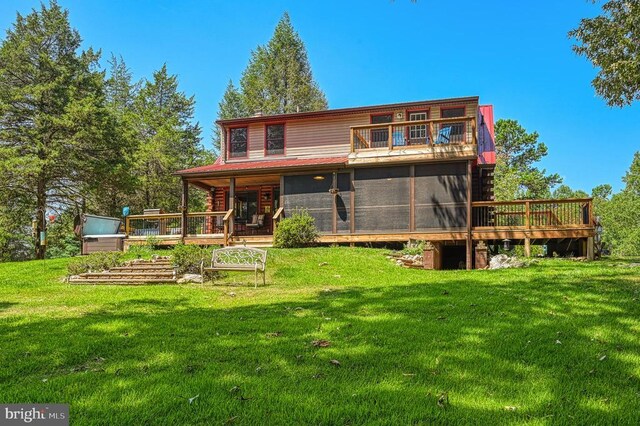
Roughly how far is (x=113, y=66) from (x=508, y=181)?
37.1 meters

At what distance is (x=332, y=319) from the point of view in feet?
17.5

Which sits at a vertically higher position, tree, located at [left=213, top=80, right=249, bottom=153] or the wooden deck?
tree, located at [left=213, top=80, right=249, bottom=153]

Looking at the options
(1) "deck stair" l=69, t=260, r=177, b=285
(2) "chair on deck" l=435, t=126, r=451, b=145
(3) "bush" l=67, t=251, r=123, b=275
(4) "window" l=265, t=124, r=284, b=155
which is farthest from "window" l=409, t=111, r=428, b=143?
(3) "bush" l=67, t=251, r=123, b=275

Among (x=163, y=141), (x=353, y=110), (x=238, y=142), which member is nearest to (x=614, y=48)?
(x=353, y=110)

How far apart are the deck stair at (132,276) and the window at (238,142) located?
10249 mm

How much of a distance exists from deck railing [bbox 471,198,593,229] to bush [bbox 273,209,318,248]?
6.07 meters

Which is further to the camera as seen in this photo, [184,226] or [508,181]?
[508,181]

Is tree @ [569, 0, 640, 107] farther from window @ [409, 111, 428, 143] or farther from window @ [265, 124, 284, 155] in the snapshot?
window @ [265, 124, 284, 155]

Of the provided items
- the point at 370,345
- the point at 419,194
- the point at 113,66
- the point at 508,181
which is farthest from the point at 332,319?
the point at 113,66

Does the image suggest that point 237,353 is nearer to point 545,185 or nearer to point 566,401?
point 566,401

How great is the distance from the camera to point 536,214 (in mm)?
15828

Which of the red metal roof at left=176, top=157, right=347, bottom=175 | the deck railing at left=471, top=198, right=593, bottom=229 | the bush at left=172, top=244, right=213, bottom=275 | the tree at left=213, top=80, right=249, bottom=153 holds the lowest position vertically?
the bush at left=172, top=244, right=213, bottom=275

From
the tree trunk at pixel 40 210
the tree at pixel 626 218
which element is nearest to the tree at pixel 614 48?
the tree trunk at pixel 40 210

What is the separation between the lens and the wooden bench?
9526 millimetres
